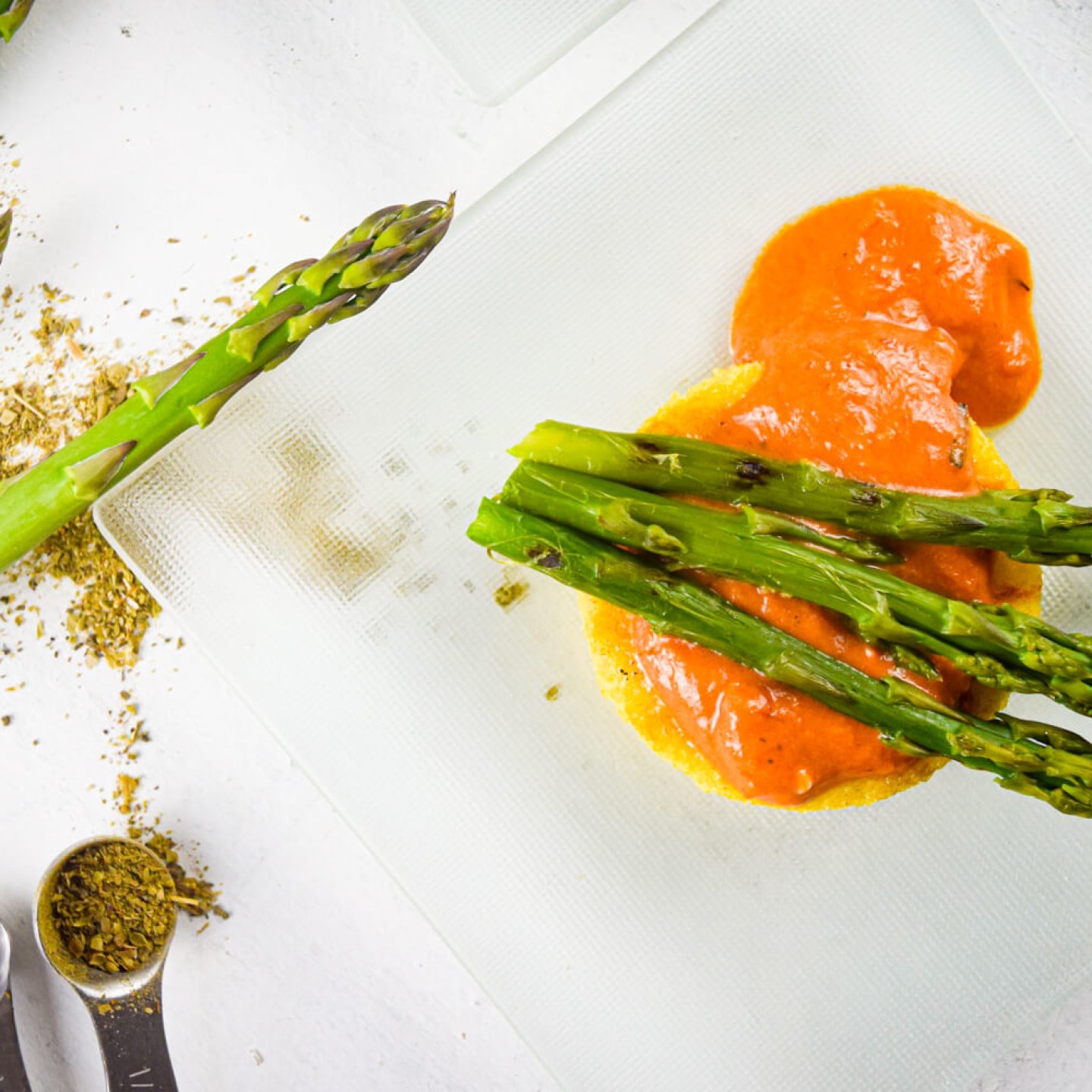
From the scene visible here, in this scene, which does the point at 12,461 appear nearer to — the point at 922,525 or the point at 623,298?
the point at 623,298

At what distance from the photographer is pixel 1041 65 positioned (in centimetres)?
313

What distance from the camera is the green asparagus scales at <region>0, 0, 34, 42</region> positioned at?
2.98 m

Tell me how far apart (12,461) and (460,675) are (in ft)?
5.16

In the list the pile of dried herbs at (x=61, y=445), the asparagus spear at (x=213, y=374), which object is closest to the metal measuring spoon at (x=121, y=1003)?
the pile of dried herbs at (x=61, y=445)

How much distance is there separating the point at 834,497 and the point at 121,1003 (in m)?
2.60

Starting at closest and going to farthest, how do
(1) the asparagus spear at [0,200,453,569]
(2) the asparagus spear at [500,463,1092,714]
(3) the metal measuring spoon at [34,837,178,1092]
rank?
1. (2) the asparagus spear at [500,463,1092,714]
2. (1) the asparagus spear at [0,200,453,569]
3. (3) the metal measuring spoon at [34,837,178,1092]

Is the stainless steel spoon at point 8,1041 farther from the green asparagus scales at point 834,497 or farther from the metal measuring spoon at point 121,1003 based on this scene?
the green asparagus scales at point 834,497

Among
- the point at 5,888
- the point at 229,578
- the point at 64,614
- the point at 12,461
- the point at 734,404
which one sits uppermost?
the point at 12,461

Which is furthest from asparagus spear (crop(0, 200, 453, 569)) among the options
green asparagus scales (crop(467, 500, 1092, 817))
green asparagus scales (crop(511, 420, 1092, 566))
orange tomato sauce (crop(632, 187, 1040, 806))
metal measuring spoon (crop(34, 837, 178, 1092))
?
metal measuring spoon (crop(34, 837, 178, 1092))

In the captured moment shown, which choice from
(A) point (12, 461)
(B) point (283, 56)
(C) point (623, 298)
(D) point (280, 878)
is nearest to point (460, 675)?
(D) point (280, 878)

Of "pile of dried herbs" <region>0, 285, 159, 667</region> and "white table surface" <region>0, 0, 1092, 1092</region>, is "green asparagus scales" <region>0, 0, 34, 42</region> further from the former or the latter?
"pile of dried herbs" <region>0, 285, 159, 667</region>

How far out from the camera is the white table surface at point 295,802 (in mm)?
3098

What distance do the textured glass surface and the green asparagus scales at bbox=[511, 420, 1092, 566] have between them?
1256 mm

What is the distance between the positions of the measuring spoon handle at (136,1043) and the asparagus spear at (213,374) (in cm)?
141
